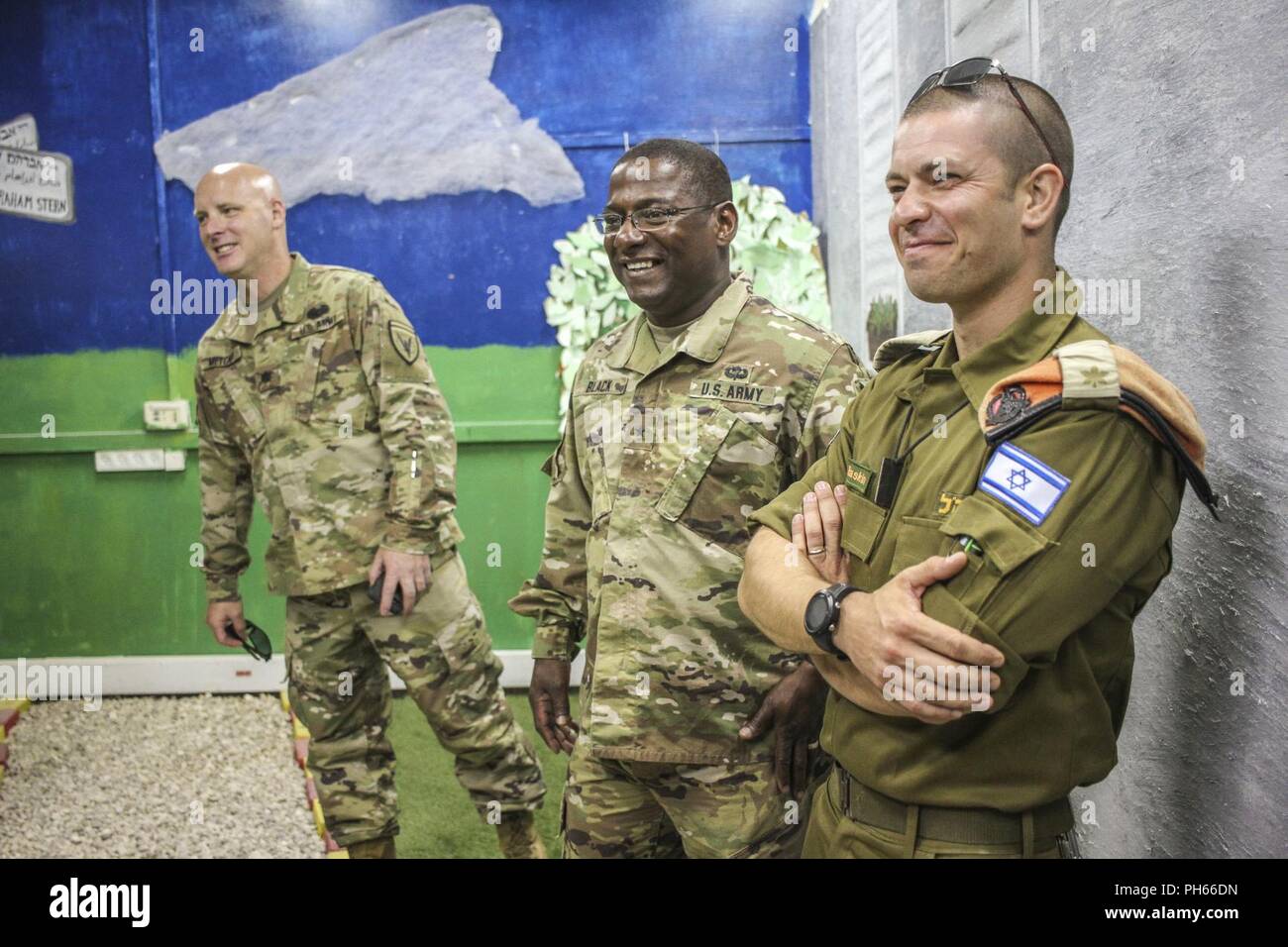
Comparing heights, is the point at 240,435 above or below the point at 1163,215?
below

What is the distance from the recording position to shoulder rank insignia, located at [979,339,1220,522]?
0.94 metres

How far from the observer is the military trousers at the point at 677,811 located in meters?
1.54

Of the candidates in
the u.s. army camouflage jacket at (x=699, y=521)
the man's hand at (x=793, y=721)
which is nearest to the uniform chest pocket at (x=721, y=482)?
the u.s. army camouflage jacket at (x=699, y=521)

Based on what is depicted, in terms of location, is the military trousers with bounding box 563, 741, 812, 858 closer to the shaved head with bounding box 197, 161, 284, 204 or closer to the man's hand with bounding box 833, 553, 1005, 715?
the man's hand with bounding box 833, 553, 1005, 715

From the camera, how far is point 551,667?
173 cm

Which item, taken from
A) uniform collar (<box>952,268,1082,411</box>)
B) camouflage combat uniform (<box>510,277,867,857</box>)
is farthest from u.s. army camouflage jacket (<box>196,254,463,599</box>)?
uniform collar (<box>952,268,1082,411</box>)

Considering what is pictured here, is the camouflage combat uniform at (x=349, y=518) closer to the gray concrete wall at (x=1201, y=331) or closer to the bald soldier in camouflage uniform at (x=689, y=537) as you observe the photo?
the bald soldier in camouflage uniform at (x=689, y=537)

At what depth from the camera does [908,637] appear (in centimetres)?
99

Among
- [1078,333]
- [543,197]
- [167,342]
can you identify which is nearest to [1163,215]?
[1078,333]

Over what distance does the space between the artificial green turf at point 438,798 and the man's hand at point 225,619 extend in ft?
1.64

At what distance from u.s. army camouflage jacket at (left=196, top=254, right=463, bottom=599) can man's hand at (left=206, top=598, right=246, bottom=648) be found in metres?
0.16

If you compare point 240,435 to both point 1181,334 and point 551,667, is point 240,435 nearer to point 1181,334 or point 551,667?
point 551,667
